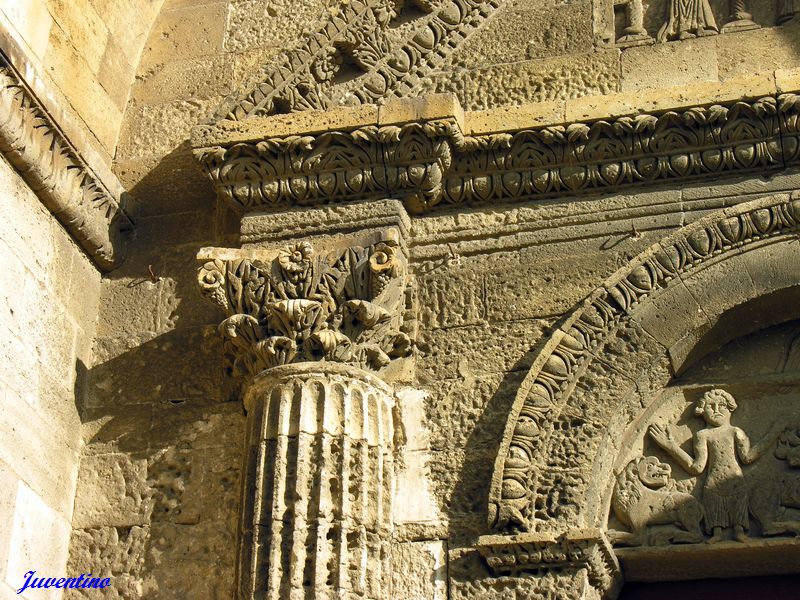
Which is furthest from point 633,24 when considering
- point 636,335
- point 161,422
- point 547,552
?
point 161,422

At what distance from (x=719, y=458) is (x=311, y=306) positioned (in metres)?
2.16

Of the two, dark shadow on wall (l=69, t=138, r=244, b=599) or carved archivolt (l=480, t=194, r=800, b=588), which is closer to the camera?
carved archivolt (l=480, t=194, r=800, b=588)

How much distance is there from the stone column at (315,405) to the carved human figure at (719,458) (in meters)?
1.44

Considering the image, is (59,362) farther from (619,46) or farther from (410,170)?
(619,46)

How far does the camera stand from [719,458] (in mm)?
7859

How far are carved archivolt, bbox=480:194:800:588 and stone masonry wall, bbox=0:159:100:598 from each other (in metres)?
2.28

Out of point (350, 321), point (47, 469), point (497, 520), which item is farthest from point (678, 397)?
point (47, 469)

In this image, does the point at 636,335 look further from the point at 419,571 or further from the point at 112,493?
the point at 112,493

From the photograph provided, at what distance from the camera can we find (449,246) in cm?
863

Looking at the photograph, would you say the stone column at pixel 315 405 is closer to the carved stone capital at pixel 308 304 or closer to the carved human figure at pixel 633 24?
the carved stone capital at pixel 308 304

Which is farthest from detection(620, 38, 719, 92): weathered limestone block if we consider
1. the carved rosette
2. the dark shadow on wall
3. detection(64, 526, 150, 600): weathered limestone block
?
detection(64, 526, 150, 600): weathered limestone block

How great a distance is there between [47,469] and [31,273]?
3.36 feet

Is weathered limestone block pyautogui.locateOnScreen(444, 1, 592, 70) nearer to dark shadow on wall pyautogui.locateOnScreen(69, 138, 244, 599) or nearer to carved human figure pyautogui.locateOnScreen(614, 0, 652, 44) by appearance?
carved human figure pyautogui.locateOnScreen(614, 0, 652, 44)

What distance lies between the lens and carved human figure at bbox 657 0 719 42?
8.88m
